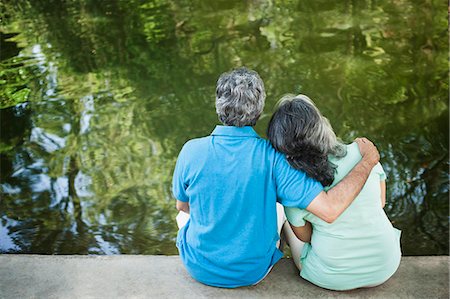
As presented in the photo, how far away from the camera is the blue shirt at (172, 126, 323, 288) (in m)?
2.26

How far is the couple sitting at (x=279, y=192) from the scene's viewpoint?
2.25 metres

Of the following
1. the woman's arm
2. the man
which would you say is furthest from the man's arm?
the woman's arm

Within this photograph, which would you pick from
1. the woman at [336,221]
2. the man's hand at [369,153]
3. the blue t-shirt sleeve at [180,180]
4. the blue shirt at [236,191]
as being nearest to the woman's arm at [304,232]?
the woman at [336,221]

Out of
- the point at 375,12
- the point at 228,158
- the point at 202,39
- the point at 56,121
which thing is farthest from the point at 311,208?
the point at 375,12

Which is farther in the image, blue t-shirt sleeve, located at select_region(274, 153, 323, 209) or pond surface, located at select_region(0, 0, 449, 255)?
pond surface, located at select_region(0, 0, 449, 255)

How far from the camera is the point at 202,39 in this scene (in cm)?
650

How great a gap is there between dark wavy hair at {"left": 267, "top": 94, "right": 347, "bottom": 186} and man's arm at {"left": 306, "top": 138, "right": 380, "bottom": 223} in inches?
2.2

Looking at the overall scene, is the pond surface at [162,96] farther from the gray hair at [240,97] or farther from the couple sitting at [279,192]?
the gray hair at [240,97]

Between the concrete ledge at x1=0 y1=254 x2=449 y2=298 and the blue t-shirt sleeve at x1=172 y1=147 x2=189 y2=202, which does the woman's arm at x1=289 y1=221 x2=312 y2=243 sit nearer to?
the concrete ledge at x1=0 y1=254 x2=449 y2=298

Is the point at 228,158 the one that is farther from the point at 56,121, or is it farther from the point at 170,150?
the point at 56,121

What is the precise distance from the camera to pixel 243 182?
7.40ft

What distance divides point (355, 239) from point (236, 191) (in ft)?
1.60

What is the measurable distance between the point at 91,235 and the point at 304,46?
3.37 meters

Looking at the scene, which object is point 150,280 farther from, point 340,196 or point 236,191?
point 340,196
